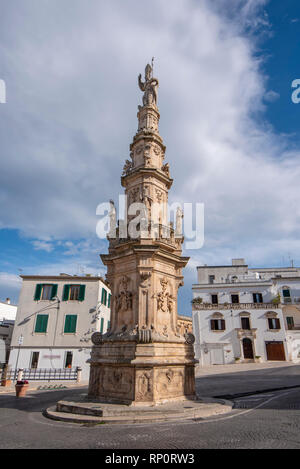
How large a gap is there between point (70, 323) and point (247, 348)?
23124 mm

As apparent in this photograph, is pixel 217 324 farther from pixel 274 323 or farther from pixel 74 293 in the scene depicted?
pixel 74 293

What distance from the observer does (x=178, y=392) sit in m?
9.58

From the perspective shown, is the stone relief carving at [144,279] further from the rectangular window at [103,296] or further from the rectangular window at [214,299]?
the rectangular window at [214,299]

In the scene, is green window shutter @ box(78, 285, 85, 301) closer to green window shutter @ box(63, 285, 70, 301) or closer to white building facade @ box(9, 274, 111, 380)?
white building facade @ box(9, 274, 111, 380)

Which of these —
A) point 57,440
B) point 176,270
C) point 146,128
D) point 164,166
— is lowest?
point 57,440

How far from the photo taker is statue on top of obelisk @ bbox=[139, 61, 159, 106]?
47.2 ft

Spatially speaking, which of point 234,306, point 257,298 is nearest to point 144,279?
point 234,306

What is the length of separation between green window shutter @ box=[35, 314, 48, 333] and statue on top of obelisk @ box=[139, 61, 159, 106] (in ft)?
68.5

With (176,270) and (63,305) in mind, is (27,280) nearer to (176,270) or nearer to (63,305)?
(63,305)

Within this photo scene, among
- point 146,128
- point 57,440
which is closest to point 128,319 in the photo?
point 57,440

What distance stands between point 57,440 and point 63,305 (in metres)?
21.7

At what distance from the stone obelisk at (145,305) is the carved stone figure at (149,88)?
7.14ft

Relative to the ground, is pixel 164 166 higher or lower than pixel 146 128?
lower
